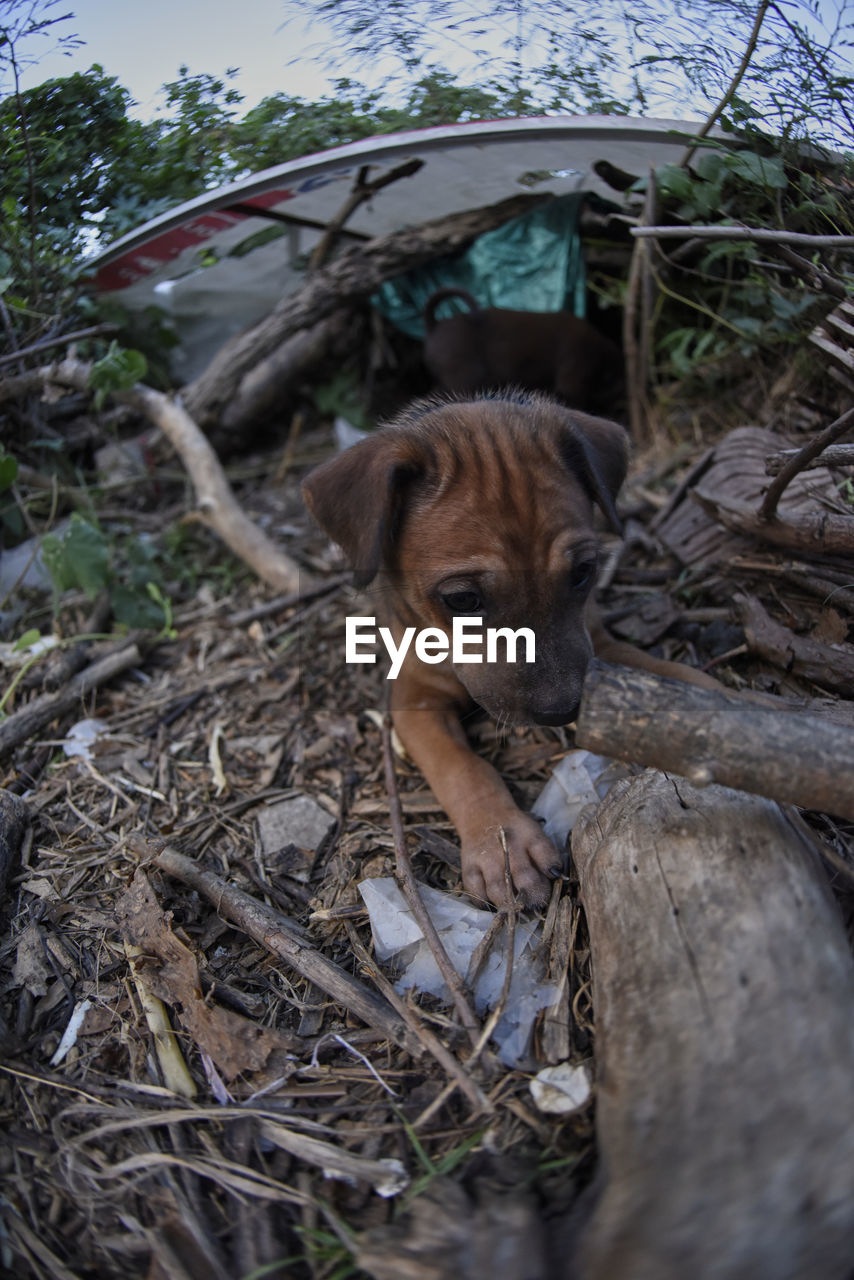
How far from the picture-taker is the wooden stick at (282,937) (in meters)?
2.42

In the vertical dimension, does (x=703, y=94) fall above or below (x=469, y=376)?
above

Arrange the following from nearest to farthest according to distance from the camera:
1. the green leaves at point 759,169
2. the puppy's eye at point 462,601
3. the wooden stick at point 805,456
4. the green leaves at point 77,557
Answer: the wooden stick at point 805,456
the puppy's eye at point 462,601
the green leaves at point 759,169
the green leaves at point 77,557

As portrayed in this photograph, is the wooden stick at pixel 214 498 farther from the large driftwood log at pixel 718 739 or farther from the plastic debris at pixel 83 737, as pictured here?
the large driftwood log at pixel 718 739

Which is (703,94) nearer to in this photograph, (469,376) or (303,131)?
(303,131)

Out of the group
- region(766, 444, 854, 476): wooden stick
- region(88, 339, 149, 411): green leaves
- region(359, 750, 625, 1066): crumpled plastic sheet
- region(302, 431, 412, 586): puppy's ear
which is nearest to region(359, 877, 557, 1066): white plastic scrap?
region(359, 750, 625, 1066): crumpled plastic sheet

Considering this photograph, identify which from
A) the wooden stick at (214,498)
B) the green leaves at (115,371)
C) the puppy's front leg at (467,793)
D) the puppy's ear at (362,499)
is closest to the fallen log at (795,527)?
the puppy's front leg at (467,793)

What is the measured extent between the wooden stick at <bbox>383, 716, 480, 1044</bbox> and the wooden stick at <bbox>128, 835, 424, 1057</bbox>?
17 centimetres

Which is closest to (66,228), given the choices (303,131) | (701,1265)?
(303,131)

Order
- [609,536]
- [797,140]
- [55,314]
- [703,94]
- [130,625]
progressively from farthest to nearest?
[609,536], [130,625], [55,314], [703,94], [797,140]

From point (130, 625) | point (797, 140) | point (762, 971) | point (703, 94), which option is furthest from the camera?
point (130, 625)

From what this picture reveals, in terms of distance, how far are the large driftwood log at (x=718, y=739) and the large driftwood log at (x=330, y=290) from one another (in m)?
4.98

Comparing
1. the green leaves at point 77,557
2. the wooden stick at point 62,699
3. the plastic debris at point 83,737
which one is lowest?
the plastic debris at point 83,737

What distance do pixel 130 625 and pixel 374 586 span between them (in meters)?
1.71

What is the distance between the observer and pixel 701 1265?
1400mm
